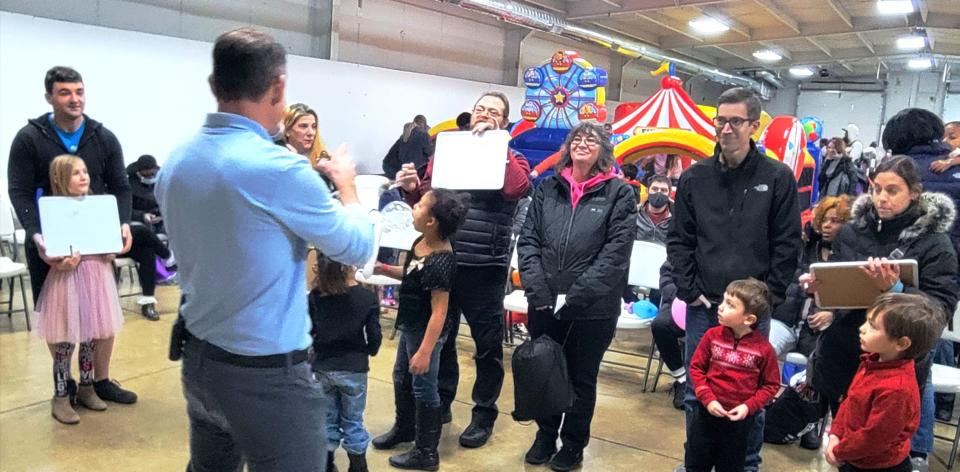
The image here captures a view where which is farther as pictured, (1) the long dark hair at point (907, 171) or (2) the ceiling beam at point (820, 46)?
(2) the ceiling beam at point (820, 46)

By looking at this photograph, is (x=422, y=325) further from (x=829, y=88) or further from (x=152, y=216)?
(x=829, y=88)

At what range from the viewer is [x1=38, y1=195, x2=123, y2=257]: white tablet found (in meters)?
3.15

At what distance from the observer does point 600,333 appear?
2.86 m

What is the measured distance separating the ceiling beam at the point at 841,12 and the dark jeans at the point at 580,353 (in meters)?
9.23

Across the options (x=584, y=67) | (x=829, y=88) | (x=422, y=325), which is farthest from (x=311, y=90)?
(x=829, y=88)

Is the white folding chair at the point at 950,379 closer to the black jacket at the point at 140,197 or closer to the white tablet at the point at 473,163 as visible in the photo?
the white tablet at the point at 473,163

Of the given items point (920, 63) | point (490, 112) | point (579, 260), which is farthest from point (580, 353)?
point (920, 63)

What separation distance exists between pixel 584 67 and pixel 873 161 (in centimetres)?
723

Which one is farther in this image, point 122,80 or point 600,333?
point 122,80

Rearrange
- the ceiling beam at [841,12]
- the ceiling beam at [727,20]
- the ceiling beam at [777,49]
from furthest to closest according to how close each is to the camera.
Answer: the ceiling beam at [777,49]
the ceiling beam at [727,20]
the ceiling beam at [841,12]

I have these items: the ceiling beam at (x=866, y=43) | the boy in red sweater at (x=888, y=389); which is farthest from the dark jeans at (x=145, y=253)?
the ceiling beam at (x=866, y=43)

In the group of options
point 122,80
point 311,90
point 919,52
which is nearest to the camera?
point 122,80

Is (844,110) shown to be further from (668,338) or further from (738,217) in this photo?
(738,217)

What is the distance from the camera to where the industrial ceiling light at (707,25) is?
11.7 meters
